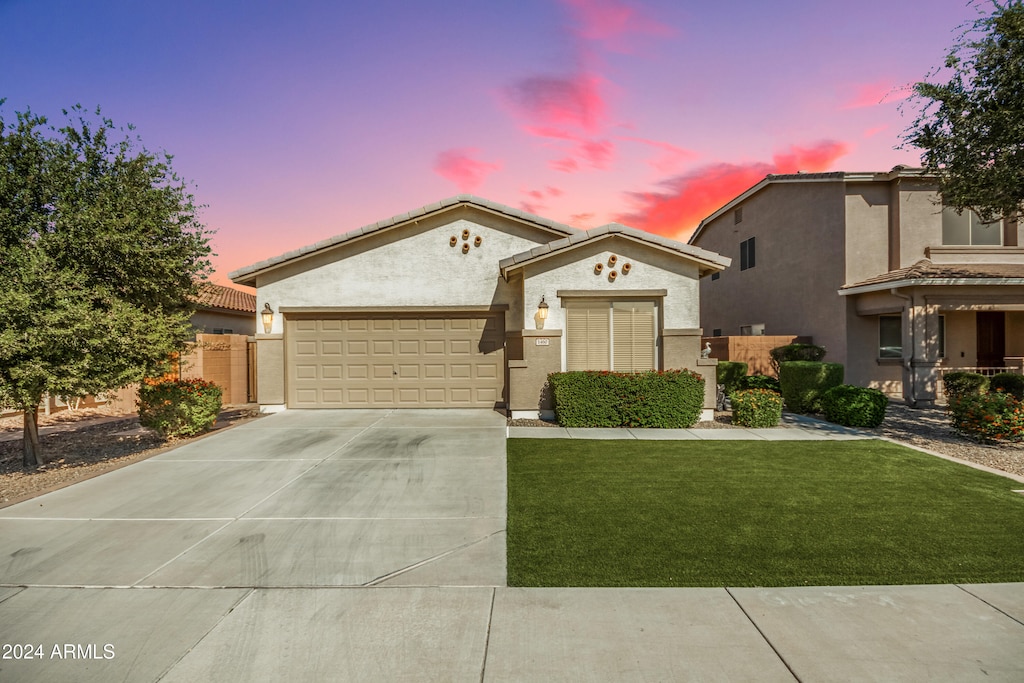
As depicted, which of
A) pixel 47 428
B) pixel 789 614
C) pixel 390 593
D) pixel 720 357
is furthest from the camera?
pixel 720 357

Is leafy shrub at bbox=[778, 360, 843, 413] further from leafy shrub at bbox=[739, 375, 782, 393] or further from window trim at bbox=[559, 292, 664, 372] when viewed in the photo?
window trim at bbox=[559, 292, 664, 372]

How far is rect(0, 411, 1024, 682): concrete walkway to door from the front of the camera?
9.93 feet

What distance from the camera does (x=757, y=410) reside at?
1064 centimetres

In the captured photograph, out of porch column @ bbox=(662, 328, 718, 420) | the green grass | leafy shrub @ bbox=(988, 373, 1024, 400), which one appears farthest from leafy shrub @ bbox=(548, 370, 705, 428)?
leafy shrub @ bbox=(988, 373, 1024, 400)

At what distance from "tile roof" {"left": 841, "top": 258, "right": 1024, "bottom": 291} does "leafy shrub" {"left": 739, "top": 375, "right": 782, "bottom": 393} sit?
3.89 m

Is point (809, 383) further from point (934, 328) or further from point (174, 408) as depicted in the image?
point (174, 408)

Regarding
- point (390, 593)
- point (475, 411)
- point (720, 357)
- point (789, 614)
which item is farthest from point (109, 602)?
point (720, 357)

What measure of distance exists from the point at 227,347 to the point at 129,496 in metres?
8.72

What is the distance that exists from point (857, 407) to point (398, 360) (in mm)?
11031

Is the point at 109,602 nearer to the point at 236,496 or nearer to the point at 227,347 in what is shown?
the point at 236,496

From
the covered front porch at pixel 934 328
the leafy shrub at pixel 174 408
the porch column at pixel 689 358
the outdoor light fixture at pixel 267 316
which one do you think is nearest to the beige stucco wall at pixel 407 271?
the outdoor light fixture at pixel 267 316

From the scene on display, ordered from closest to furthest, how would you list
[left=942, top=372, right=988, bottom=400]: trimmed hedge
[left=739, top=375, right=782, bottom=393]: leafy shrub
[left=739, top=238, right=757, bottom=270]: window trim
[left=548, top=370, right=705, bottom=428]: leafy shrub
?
[left=548, top=370, right=705, bottom=428]: leafy shrub → [left=942, top=372, right=988, bottom=400]: trimmed hedge → [left=739, top=375, right=782, bottom=393]: leafy shrub → [left=739, top=238, right=757, bottom=270]: window trim

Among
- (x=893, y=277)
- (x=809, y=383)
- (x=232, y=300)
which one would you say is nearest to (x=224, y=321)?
(x=232, y=300)

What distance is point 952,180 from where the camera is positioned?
33.6ft
